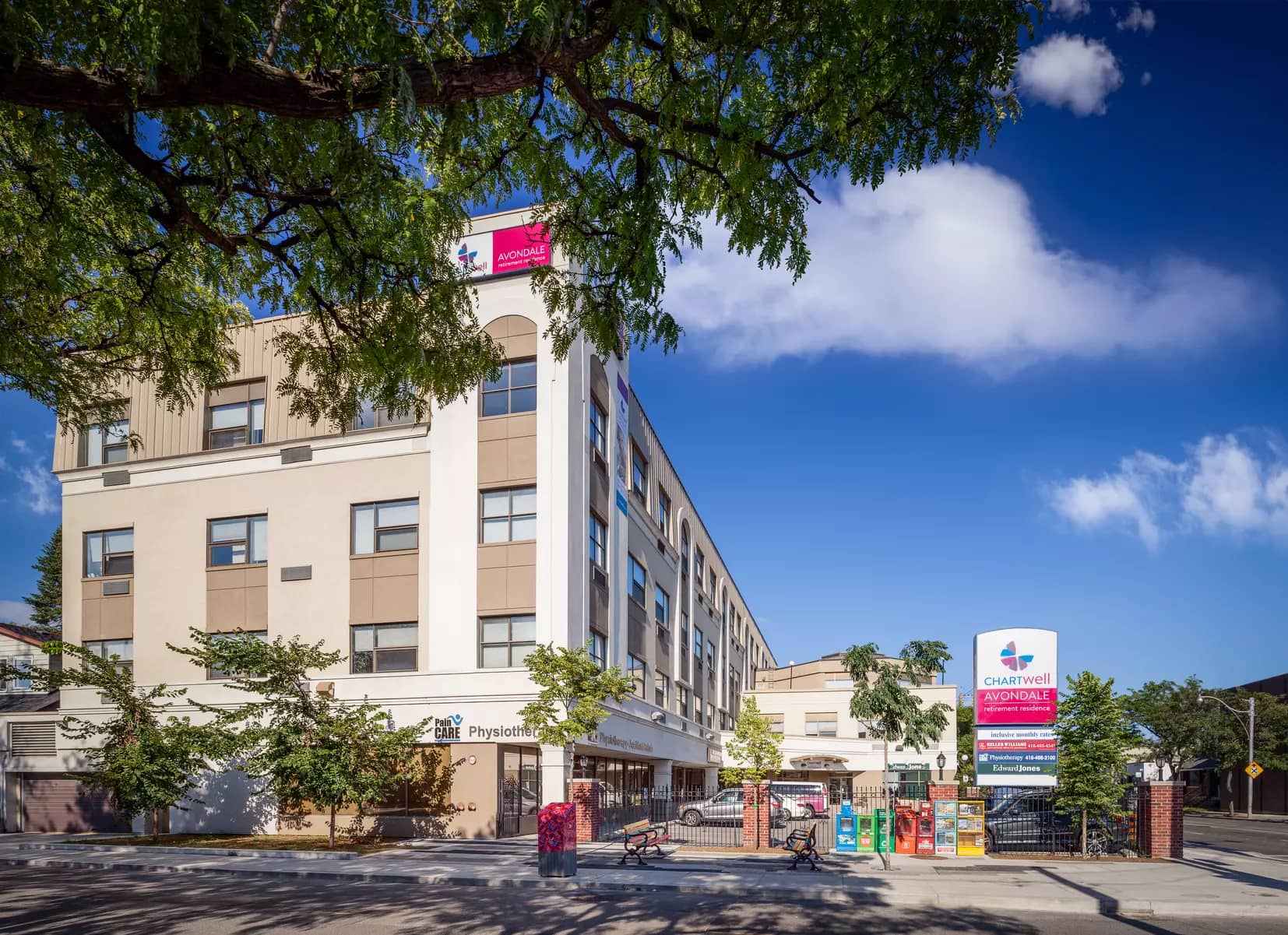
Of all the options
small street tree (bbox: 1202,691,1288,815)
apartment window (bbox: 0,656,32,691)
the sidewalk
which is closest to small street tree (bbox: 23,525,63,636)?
apartment window (bbox: 0,656,32,691)

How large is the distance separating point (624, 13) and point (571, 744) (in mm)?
22595

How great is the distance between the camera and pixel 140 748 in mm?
25312

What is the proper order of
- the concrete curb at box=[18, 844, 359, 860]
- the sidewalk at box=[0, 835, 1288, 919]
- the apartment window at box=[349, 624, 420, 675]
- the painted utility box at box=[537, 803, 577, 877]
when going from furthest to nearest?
the apartment window at box=[349, 624, 420, 675] → the concrete curb at box=[18, 844, 359, 860] → the painted utility box at box=[537, 803, 577, 877] → the sidewalk at box=[0, 835, 1288, 919]

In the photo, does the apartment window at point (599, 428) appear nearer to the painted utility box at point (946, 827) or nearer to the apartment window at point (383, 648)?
the apartment window at point (383, 648)

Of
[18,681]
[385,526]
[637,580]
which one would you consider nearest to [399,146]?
[385,526]

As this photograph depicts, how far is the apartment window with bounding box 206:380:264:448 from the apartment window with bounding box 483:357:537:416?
26.8 ft

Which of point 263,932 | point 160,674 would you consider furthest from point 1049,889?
point 160,674

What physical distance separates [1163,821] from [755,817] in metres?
9.25

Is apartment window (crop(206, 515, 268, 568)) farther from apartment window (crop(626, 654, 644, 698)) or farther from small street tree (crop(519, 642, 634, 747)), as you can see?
apartment window (crop(626, 654, 644, 698))

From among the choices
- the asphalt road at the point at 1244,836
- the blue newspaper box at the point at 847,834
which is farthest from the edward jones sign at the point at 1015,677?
the asphalt road at the point at 1244,836

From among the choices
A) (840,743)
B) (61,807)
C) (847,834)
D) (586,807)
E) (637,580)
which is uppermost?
(637,580)

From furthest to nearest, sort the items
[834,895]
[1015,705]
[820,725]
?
[820,725]
[1015,705]
[834,895]

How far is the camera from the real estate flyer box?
71.8 feet

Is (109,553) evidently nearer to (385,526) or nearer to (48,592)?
(385,526)
